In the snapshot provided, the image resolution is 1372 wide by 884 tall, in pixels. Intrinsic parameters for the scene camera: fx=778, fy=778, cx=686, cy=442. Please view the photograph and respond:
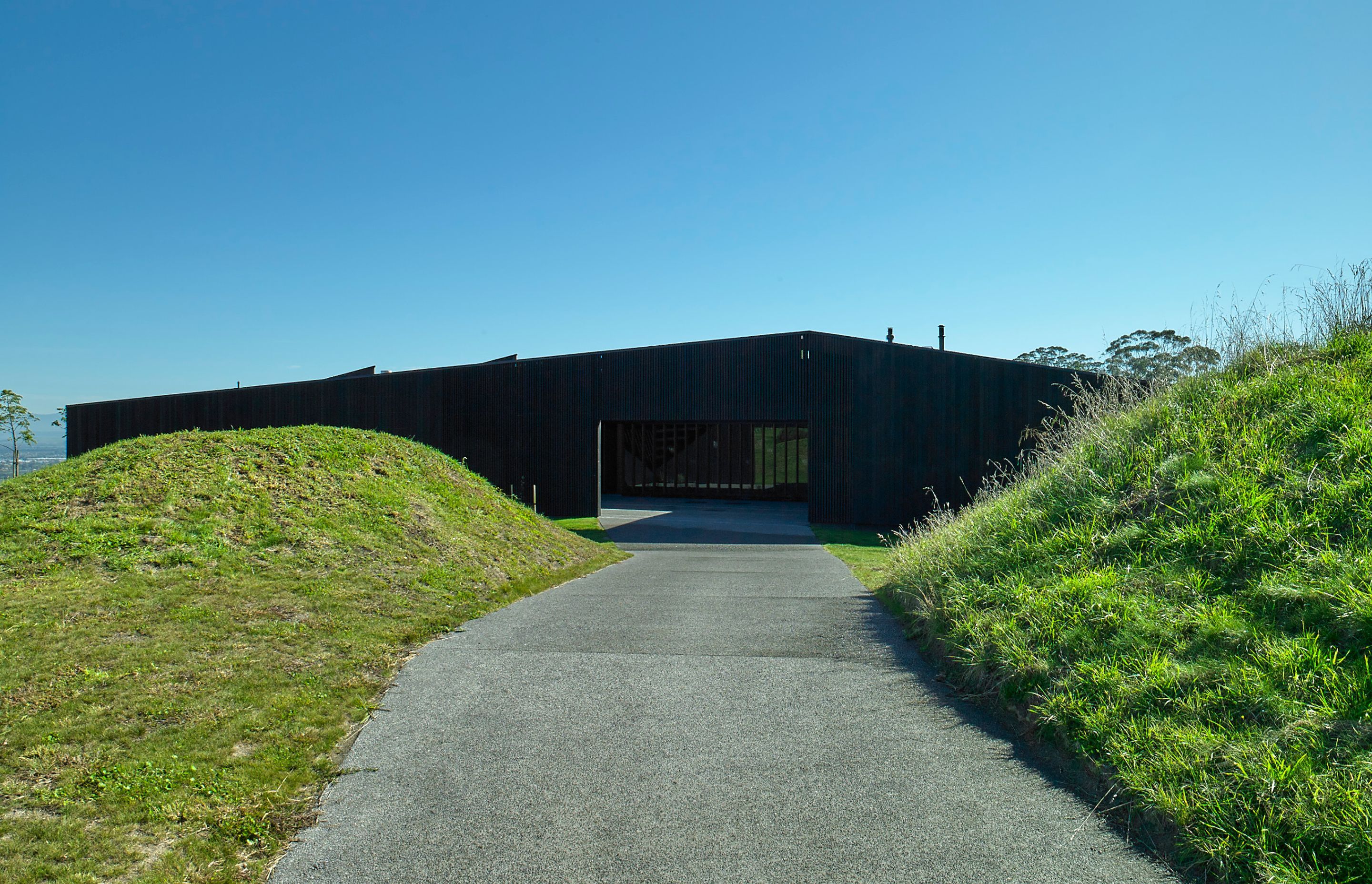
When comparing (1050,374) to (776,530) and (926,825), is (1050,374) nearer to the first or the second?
(776,530)

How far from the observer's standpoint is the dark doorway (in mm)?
31891

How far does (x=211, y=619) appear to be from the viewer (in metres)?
6.57

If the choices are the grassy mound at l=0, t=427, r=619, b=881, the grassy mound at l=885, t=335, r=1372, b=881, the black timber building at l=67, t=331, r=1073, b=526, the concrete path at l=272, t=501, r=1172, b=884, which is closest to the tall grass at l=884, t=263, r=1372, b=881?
the grassy mound at l=885, t=335, r=1372, b=881

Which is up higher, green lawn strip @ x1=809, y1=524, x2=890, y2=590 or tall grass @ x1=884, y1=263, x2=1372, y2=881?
tall grass @ x1=884, y1=263, x2=1372, y2=881

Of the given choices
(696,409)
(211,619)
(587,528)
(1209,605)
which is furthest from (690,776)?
(696,409)

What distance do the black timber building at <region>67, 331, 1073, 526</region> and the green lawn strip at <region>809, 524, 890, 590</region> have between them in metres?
1.52

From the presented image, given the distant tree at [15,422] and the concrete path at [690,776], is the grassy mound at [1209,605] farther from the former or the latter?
the distant tree at [15,422]

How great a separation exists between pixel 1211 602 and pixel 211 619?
24.9 feet

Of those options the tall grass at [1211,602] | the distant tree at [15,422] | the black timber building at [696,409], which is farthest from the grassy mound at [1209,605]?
the distant tree at [15,422]

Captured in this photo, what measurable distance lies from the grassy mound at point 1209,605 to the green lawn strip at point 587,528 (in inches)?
435

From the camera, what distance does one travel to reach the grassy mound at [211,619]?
355 cm

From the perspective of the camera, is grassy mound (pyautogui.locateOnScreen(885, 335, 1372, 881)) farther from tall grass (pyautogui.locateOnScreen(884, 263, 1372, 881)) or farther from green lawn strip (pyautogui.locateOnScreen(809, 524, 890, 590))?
green lawn strip (pyautogui.locateOnScreen(809, 524, 890, 590))

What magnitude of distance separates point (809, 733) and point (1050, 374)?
19046mm

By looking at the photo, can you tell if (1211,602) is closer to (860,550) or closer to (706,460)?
(860,550)
